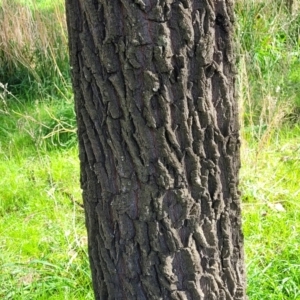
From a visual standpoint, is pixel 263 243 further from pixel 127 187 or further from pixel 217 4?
pixel 217 4

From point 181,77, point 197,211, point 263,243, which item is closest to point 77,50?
point 181,77

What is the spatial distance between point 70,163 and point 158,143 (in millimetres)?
2288

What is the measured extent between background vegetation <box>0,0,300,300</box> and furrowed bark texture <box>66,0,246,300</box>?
2.67 ft

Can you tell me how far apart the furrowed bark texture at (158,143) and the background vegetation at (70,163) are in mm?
814

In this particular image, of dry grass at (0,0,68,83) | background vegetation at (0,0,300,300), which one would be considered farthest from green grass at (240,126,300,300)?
dry grass at (0,0,68,83)

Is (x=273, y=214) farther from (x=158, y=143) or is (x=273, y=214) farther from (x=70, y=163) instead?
(x=158, y=143)

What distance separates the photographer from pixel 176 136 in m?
1.55

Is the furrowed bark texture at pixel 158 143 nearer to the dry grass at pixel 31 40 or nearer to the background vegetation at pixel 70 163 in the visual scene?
the background vegetation at pixel 70 163

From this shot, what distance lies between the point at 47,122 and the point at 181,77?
2.95m

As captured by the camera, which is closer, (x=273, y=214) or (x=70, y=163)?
(x=273, y=214)

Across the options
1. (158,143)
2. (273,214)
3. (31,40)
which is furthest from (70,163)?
(158,143)

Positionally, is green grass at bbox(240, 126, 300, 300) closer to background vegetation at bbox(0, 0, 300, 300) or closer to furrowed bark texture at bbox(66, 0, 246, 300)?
background vegetation at bbox(0, 0, 300, 300)

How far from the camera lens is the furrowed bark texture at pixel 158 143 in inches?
57.4

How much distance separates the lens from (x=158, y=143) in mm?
1540
